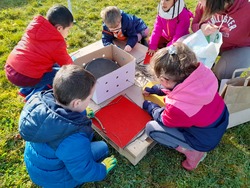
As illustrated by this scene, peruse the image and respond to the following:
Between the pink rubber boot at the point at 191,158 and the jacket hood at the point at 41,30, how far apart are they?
1575 mm

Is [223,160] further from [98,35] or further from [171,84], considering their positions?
[98,35]

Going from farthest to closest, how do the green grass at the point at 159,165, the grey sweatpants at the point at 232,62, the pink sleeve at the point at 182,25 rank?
1. the pink sleeve at the point at 182,25
2. the grey sweatpants at the point at 232,62
3. the green grass at the point at 159,165

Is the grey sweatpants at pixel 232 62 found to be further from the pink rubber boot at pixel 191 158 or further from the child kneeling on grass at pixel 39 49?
the child kneeling on grass at pixel 39 49

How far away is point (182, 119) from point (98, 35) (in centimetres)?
255

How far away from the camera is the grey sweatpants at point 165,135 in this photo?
6.77 ft

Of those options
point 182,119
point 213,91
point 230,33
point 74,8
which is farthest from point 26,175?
point 74,8

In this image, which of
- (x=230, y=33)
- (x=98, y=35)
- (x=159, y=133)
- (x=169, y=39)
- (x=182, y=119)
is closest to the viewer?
(x=182, y=119)

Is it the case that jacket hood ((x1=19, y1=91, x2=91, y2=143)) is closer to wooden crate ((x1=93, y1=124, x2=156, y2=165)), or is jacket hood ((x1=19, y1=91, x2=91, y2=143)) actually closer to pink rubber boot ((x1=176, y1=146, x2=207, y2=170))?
wooden crate ((x1=93, y1=124, x2=156, y2=165))

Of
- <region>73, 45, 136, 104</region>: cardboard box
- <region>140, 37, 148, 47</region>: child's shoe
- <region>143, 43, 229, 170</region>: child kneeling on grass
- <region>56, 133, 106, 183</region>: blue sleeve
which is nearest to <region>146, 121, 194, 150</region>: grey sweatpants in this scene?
<region>143, 43, 229, 170</region>: child kneeling on grass

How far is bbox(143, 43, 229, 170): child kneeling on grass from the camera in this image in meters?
1.75

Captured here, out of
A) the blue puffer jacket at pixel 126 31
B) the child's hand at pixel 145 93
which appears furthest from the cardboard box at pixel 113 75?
the blue puffer jacket at pixel 126 31

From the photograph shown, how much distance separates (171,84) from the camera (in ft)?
6.14

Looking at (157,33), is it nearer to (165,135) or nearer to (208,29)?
(208,29)

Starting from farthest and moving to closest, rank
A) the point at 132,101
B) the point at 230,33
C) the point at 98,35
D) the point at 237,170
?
the point at 98,35 → the point at 230,33 → the point at 132,101 → the point at 237,170
